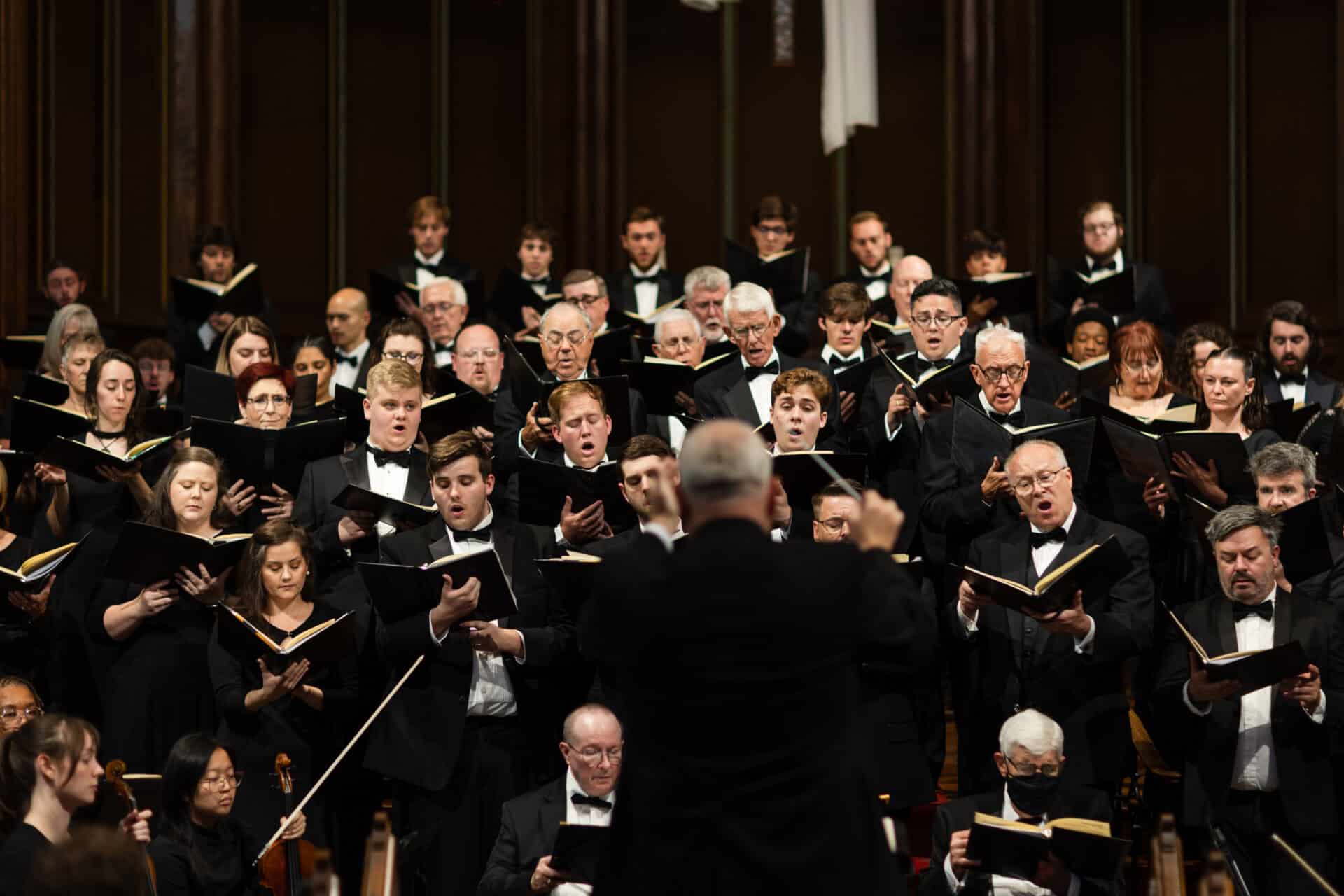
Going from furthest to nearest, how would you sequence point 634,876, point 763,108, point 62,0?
point 763,108 → point 62,0 → point 634,876

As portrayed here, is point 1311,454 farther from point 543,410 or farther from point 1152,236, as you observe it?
point 1152,236

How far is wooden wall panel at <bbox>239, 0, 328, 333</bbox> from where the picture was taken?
914 centimetres

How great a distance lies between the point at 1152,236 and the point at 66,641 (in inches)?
224

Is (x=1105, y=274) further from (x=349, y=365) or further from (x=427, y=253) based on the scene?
(x=349, y=365)

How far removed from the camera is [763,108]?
973 centimetres

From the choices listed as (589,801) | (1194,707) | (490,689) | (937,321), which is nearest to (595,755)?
(589,801)

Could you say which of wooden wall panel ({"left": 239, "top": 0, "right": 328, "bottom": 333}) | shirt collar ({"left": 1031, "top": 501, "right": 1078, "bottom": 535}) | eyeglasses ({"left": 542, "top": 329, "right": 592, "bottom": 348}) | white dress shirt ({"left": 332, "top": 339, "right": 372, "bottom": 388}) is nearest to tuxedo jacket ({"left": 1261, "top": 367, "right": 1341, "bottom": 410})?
shirt collar ({"left": 1031, "top": 501, "right": 1078, "bottom": 535})

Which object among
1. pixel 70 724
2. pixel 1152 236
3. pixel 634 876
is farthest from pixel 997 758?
pixel 1152 236

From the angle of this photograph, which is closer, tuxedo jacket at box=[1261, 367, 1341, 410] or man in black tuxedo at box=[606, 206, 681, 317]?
tuxedo jacket at box=[1261, 367, 1341, 410]

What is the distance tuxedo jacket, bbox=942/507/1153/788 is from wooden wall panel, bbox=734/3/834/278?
16.2 ft

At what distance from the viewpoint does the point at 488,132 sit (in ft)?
31.6

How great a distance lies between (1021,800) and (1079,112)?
18.2 ft

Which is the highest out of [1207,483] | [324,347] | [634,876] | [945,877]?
[324,347]

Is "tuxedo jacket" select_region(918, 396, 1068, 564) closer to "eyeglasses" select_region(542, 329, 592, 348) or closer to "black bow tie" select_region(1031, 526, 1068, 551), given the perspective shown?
"black bow tie" select_region(1031, 526, 1068, 551)
